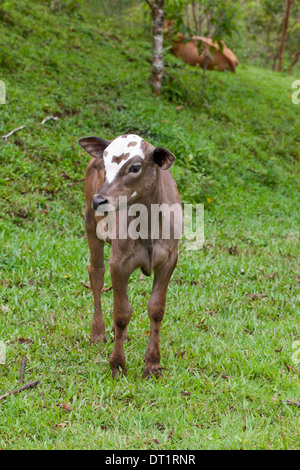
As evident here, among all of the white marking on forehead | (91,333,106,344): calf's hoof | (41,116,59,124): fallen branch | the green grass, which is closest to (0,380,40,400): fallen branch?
the green grass

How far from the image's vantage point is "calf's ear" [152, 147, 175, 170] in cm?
350

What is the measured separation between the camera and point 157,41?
11.2m

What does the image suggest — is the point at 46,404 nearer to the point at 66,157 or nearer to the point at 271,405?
the point at 271,405

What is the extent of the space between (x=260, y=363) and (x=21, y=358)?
199 centimetres

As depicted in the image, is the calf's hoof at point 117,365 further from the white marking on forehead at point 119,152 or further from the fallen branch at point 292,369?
the white marking on forehead at point 119,152

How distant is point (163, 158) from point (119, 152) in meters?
0.34

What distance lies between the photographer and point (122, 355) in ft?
13.1

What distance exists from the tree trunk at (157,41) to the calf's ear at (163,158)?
840cm

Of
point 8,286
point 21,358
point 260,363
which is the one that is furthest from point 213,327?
point 8,286

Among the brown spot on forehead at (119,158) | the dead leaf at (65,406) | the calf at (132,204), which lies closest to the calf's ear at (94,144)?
the calf at (132,204)

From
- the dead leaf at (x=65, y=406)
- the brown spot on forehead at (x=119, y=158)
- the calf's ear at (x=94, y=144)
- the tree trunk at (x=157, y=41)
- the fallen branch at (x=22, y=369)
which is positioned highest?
the tree trunk at (x=157, y=41)

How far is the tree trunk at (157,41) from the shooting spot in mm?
10938

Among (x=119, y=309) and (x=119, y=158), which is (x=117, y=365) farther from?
(x=119, y=158)

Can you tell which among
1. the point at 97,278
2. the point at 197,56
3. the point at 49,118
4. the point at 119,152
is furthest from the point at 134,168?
the point at 197,56
